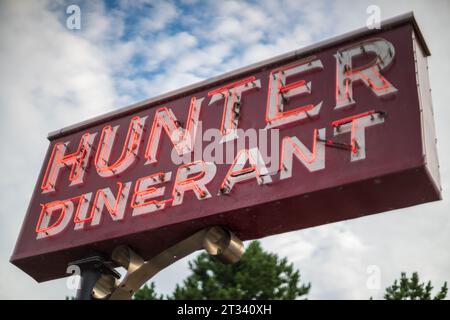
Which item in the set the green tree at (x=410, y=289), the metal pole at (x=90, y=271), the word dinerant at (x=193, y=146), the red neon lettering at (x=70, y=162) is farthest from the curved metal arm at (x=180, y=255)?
the green tree at (x=410, y=289)

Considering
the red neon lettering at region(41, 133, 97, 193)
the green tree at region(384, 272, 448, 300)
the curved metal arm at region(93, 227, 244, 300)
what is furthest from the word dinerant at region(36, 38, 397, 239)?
the green tree at region(384, 272, 448, 300)

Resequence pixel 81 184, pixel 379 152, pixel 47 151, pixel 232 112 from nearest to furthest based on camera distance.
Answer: pixel 379 152 < pixel 232 112 < pixel 81 184 < pixel 47 151

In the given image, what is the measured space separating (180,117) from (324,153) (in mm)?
2170

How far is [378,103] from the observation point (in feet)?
20.2

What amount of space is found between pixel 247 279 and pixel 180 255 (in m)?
24.5

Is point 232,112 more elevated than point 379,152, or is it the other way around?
point 232,112

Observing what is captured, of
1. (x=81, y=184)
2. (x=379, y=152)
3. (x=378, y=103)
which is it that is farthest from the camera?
(x=81, y=184)

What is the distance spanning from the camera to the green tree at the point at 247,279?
2951 cm

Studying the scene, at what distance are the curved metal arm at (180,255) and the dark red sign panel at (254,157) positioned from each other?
0.16 metres

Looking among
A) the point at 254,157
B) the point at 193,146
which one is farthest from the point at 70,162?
the point at 254,157

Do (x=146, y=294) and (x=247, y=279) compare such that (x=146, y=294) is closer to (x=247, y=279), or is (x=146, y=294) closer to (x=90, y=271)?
(x=247, y=279)

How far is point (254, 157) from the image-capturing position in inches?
261

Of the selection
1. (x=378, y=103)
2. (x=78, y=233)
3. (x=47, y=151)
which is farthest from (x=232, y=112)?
(x=47, y=151)

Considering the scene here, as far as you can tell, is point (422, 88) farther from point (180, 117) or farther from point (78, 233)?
point (78, 233)
